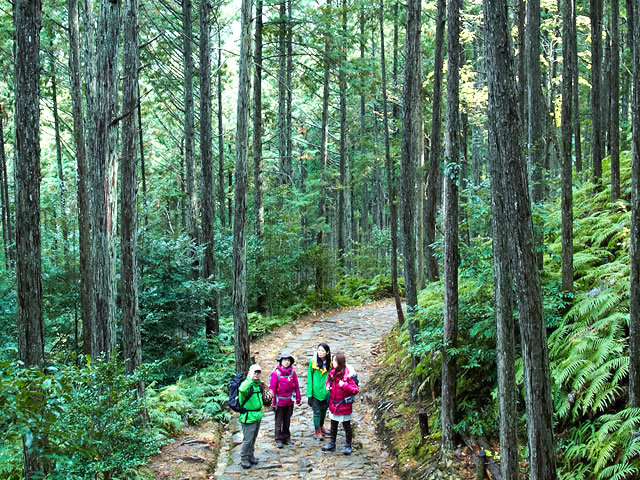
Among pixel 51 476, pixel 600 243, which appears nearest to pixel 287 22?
pixel 600 243

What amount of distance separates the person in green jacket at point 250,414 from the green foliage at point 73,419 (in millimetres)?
1765

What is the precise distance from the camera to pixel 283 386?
27.0 ft

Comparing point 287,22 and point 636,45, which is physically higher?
point 287,22

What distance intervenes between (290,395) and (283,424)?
560 mm

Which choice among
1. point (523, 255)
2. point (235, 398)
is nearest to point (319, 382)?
point (235, 398)

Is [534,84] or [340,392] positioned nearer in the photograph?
[340,392]

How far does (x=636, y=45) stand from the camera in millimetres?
5570

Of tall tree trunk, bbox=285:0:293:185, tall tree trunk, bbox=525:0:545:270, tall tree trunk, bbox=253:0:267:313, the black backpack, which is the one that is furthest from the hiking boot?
tall tree trunk, bbox=285:0:293:185

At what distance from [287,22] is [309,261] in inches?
309

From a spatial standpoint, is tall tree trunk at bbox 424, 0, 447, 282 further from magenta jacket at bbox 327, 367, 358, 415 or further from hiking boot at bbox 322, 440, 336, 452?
hiking boot at bbox 322, 440, 336, 452

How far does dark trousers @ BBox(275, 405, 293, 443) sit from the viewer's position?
841cm

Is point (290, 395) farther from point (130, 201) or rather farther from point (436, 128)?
point (436, 128)

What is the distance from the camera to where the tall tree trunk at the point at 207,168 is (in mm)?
13391

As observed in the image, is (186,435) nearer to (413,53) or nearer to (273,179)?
(413,53)
